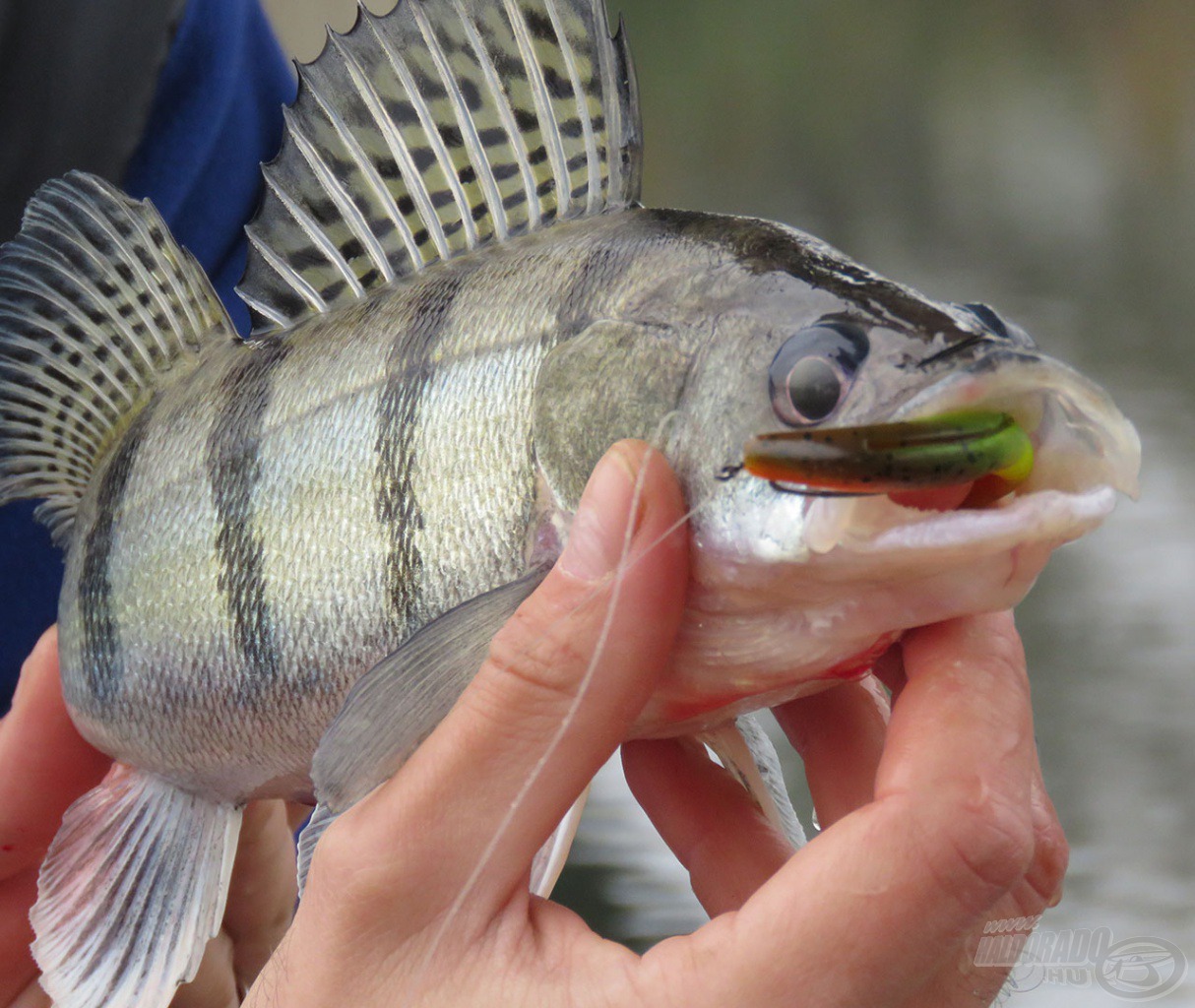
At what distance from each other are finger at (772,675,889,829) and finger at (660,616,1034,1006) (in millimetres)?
200

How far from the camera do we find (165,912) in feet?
3.22

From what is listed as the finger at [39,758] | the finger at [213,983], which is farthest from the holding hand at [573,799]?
the finger at [213,983]

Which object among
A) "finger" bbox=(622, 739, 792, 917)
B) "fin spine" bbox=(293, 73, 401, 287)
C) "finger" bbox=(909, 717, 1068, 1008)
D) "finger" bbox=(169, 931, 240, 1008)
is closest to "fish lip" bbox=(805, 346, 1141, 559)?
"finger" bbox=(909, 717, 1068, 1008)

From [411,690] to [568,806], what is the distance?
118 millimetres

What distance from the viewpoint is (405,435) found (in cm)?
78

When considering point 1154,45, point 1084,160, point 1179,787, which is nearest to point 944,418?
point 1179,787

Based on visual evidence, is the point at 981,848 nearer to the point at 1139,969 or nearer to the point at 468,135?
the point at 1139,969

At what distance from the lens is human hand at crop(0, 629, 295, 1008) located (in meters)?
1.16

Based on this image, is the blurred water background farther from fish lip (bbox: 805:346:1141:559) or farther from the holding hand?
fish lip (bbox: 805:346:1141:559)

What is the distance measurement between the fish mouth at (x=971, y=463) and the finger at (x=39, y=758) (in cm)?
88

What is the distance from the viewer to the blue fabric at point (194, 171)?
1411 millimetres

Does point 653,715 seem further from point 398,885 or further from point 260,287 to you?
point 260,287

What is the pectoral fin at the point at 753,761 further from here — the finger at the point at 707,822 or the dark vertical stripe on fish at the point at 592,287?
the dark vertical stripe on fish at the point at 592,287

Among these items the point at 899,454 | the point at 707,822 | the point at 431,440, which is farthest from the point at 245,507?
the point at 899,454
